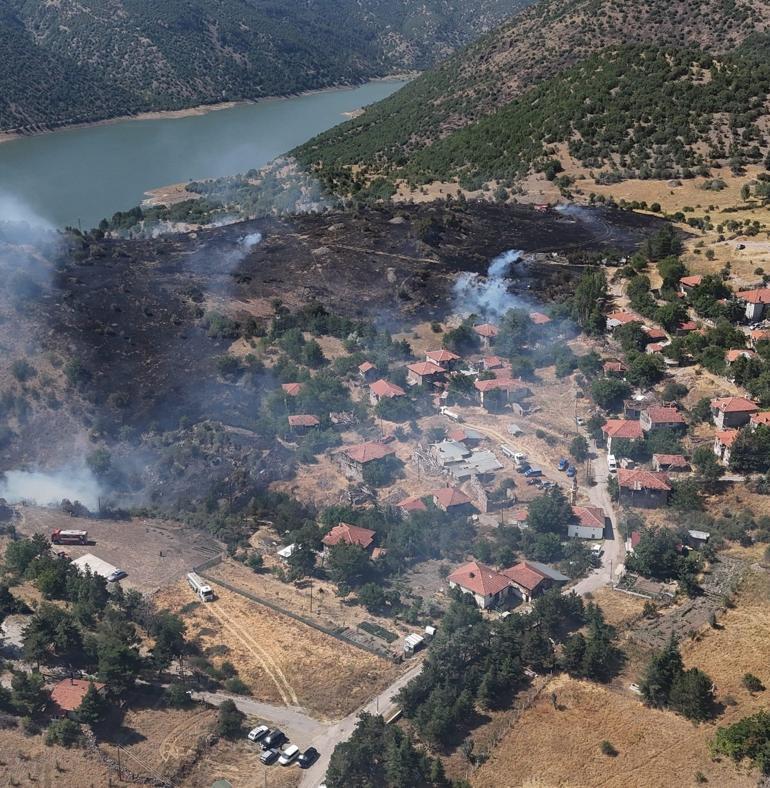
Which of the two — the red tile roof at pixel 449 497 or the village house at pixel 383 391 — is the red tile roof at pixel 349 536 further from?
the village house at pixel 383 391

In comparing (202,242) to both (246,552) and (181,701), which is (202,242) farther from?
(181,701)

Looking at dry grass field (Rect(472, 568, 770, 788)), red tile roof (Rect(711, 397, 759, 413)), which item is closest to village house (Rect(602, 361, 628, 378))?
red tile roof (Rect(711, 397, 759, 413))

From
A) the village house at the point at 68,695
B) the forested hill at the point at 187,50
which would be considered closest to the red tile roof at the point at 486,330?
the village house at the point at 68,695

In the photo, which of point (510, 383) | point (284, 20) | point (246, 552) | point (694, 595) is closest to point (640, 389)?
point (510, 383)

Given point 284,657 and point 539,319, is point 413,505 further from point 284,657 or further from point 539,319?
point 539,319

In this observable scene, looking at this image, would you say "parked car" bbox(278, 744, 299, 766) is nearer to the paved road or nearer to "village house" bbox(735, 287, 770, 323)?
the paved road
